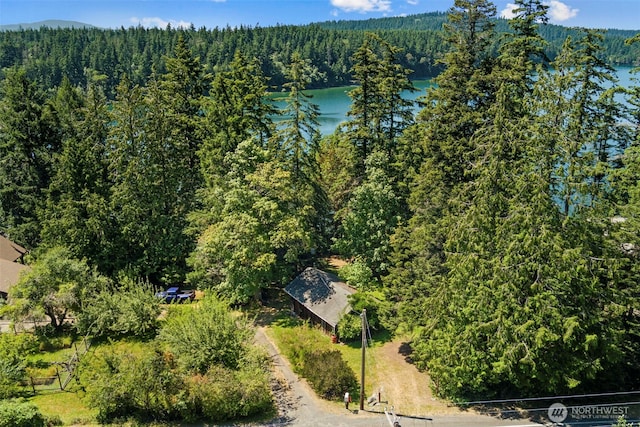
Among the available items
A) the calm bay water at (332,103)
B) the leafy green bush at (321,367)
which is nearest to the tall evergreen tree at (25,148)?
the leafy green bush at (321,367)

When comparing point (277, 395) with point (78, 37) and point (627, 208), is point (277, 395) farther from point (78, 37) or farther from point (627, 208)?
point (78, 37)

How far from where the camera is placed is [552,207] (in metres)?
18.7

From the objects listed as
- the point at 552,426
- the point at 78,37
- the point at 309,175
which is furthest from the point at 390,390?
the point at 78,37

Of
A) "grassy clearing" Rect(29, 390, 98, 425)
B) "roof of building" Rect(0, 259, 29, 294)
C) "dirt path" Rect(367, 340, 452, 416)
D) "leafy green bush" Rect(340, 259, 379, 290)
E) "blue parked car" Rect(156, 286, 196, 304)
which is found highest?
"leafy green bush" Rect(340, 259, 379, 290)

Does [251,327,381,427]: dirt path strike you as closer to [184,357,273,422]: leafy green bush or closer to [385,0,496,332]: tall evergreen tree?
[184,357,273,422]: leafy green bush

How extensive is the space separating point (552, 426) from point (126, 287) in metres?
22.2

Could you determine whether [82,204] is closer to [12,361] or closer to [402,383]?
[12,361]

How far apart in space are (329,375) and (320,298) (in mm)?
6830

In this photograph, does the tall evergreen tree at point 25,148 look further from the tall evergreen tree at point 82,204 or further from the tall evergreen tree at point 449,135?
the tall evergreen tree at point 449,135

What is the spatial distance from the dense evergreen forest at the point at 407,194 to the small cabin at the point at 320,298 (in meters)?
1.45

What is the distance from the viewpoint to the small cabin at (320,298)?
2695cm

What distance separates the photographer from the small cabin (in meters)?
27.0

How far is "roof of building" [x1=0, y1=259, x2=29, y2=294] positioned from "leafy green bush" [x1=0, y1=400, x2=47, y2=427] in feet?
43.6

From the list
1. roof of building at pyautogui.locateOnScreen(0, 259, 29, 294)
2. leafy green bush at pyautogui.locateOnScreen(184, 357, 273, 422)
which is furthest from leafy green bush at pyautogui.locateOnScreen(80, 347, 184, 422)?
roof of building at pyautogui.locateOnScreen(0, 259, 29, 294)
